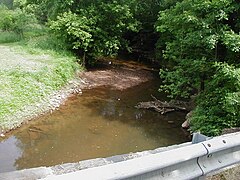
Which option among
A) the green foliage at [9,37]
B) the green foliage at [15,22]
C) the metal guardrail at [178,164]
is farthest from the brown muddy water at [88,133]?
the green foliage at [15,22]

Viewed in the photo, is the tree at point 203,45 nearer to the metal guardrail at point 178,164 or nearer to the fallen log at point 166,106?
the fallen log at point 166,106

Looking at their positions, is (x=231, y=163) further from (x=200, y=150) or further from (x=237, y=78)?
(x=237, y=78)

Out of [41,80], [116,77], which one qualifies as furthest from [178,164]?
[116,77]

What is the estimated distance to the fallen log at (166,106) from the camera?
10273mm

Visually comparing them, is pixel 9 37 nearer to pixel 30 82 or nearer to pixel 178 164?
pixel 30 82

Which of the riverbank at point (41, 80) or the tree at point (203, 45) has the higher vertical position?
the tree at point (203, 45)

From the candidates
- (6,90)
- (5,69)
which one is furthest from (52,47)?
(6,90)

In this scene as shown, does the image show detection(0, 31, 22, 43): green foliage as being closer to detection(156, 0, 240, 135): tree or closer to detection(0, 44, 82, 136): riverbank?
detection(0, 44, 82, 136): riverbank

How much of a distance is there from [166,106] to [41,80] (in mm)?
4233

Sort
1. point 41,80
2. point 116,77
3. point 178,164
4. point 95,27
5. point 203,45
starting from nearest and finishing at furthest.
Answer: point 178,164 < point 203,45 < point 41,80 < point 116,77 < point 95,27

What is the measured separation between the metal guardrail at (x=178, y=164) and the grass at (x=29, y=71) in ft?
21.4

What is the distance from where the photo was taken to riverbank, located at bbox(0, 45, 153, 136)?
8.66m

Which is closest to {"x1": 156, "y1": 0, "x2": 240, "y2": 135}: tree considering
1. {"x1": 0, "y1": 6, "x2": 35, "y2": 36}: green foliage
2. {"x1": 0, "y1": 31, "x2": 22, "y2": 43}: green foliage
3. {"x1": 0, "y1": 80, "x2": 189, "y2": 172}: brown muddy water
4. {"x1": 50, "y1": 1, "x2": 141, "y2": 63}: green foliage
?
{"x1": 0, "y1": 80, "x2": 189, "y2": 172}: brown muddy water

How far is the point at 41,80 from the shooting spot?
1070 centimetres
